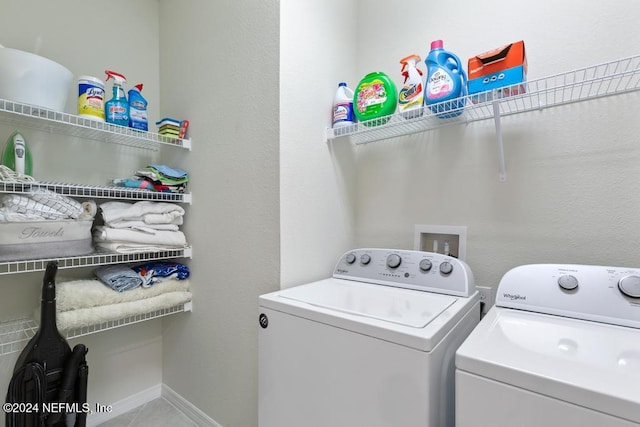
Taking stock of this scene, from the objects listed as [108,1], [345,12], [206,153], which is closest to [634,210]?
[345,12]

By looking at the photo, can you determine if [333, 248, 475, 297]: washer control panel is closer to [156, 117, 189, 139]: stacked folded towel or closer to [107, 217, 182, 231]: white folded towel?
[107, 217, 182, 231]: white folded towel

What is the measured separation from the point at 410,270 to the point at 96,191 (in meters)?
1.42

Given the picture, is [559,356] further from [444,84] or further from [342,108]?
[342,108]

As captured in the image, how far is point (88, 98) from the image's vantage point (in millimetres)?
1273

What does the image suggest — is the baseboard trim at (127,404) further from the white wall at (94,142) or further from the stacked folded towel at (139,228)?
the stacked folded towel at (139,228)

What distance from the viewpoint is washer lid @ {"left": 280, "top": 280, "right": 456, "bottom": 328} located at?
32.2 inches

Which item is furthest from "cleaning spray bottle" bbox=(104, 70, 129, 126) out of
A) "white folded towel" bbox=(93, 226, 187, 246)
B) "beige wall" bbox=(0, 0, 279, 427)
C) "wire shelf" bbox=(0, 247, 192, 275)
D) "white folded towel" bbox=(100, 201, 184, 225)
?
"wire shelf" bbox=(0, 247, 192, 275)

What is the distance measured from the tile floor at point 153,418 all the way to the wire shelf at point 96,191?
3.83 ft

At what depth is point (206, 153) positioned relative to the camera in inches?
59.9

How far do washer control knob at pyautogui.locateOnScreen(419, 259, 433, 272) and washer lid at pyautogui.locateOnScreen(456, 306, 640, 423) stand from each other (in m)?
0.32

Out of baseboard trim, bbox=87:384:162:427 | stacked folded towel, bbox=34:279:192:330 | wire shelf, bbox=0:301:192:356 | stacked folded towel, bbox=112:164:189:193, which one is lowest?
baseboard trim, bbox=87:384:162:427

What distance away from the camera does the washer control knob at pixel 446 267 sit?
1.07m

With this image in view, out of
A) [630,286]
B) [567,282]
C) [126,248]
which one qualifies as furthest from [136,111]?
[630,286]

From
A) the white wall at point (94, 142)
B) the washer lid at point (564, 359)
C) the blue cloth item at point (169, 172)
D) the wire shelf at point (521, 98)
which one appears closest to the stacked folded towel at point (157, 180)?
the blue cloth item at point (169, 172)
